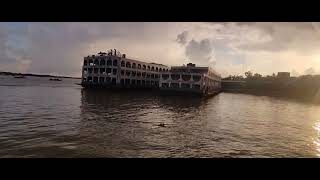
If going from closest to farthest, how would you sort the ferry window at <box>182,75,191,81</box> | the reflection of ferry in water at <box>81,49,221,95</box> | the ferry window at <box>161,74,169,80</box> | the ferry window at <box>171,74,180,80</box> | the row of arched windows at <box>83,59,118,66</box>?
the row of arched windows at <box>83,59,118,66</box> < the reflection of ferry in water at <box>81,49,221,95</box> < the ferry window at <box>161,74,169,80</box> < the ferry window at <box>171,74,180,80</box> < the ferry window at <box>182,75,191,81</box>

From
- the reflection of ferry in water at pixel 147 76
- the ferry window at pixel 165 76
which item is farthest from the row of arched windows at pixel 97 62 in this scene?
the ferry window at pixel 165 76

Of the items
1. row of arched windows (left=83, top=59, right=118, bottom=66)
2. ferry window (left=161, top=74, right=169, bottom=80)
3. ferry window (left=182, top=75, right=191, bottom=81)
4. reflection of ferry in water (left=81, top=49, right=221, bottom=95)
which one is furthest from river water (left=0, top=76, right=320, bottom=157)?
ferry window (left=182, top=75, right=191, bottom=81)

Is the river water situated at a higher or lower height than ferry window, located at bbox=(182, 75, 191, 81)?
lower

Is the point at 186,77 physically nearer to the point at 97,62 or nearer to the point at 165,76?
the point at 165,76

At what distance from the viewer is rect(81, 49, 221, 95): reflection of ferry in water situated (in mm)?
15992

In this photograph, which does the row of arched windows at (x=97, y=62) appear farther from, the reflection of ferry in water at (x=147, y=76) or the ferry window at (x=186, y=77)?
the ferry window at (x=186, y=77)

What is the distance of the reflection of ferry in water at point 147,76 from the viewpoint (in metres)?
16.0

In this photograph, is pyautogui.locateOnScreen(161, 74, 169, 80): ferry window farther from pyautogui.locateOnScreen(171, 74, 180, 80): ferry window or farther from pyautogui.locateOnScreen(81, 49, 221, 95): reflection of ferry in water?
pyautogui.locateOnScreen(171, 74, 180, 80): ferry window

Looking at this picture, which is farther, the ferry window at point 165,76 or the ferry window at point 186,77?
the ferry window at point 186,77

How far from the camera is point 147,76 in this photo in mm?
18672

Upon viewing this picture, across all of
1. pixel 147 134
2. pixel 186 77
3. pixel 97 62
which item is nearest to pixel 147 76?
pixel 186 77
